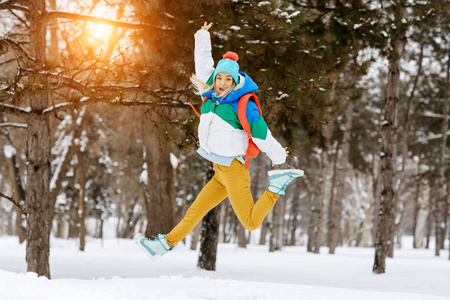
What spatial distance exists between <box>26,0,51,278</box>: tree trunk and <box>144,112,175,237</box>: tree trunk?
622 centimetres

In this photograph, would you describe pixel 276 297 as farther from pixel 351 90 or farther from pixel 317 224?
pixel 317 224

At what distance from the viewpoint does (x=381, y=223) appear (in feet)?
32.3

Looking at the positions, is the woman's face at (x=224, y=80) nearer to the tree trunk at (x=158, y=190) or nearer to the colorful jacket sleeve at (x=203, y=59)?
the colorful jacket sleeve at (x=203, y=59)

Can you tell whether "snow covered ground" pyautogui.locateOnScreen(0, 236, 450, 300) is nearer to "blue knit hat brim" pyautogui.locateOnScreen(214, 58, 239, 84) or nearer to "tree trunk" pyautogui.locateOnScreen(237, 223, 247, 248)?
"blue knit hat brim" pyautogui.locateOnScreen(214, 58, 239, 84)

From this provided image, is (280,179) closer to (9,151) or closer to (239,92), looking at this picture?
(239,92)

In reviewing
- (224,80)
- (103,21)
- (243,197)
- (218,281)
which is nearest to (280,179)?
(243,197)

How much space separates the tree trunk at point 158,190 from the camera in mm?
13297

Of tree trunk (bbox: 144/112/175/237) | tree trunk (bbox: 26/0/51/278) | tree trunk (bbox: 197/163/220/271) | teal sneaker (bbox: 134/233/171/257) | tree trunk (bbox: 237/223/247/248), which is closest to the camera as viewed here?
teal sneaker (bbox: 134/233/171/257)

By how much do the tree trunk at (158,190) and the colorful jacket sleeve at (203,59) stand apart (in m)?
9.35

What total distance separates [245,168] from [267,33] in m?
3.48

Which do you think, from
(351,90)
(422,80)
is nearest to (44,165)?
(351,90)

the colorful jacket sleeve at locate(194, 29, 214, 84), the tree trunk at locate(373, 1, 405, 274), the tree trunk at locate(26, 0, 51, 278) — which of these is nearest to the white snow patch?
the tree trunk at locate(26, 0, 51, 278)

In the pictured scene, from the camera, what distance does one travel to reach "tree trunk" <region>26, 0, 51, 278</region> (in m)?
7.01

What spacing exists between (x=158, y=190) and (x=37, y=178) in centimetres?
645
